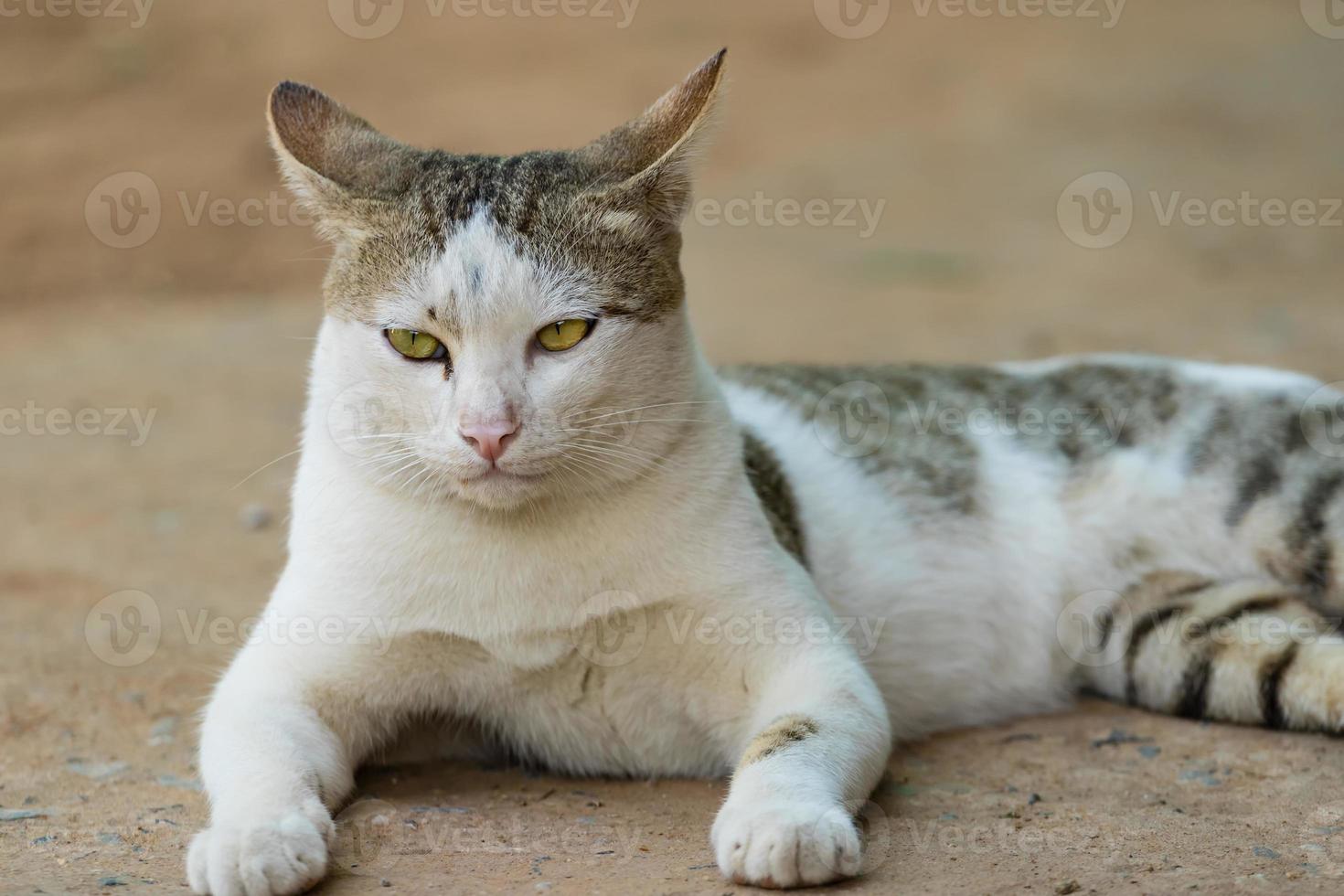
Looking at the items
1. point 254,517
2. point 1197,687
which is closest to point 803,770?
point 1197,687

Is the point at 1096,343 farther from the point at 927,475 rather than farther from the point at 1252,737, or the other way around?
the point at 1252,737

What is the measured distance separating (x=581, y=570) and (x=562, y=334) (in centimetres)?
57

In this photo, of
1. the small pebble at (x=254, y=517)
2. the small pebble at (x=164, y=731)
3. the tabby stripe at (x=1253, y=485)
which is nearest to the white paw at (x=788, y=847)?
the small pebble at (x=164, y=731)

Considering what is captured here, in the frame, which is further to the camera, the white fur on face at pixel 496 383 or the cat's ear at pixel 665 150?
the cat's ear at pixel 665 150

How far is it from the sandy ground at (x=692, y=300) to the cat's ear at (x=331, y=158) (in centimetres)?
143

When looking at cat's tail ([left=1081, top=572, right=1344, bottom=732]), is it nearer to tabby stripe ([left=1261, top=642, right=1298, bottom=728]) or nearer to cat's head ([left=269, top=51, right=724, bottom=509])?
tabby stripe ([left=1261, top=642, right=1298, bottom=728])

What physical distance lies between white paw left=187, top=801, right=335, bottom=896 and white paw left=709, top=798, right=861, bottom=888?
816mm

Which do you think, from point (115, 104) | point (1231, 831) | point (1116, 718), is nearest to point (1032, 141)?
point (115, 104)

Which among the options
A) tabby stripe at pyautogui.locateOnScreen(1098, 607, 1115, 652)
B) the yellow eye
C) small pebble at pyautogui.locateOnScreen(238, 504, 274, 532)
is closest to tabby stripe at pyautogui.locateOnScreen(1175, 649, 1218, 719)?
tabby stripe at pyautogui.locateOnScreen(1098, 607, 1115, 652)

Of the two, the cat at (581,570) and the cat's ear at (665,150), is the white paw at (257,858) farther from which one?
the cat's ear at (665,150)

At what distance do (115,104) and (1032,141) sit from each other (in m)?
7.08

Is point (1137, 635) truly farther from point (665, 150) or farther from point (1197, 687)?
point (665, 150)

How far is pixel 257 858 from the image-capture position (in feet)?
9.00

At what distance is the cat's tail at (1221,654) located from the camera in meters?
3.84
